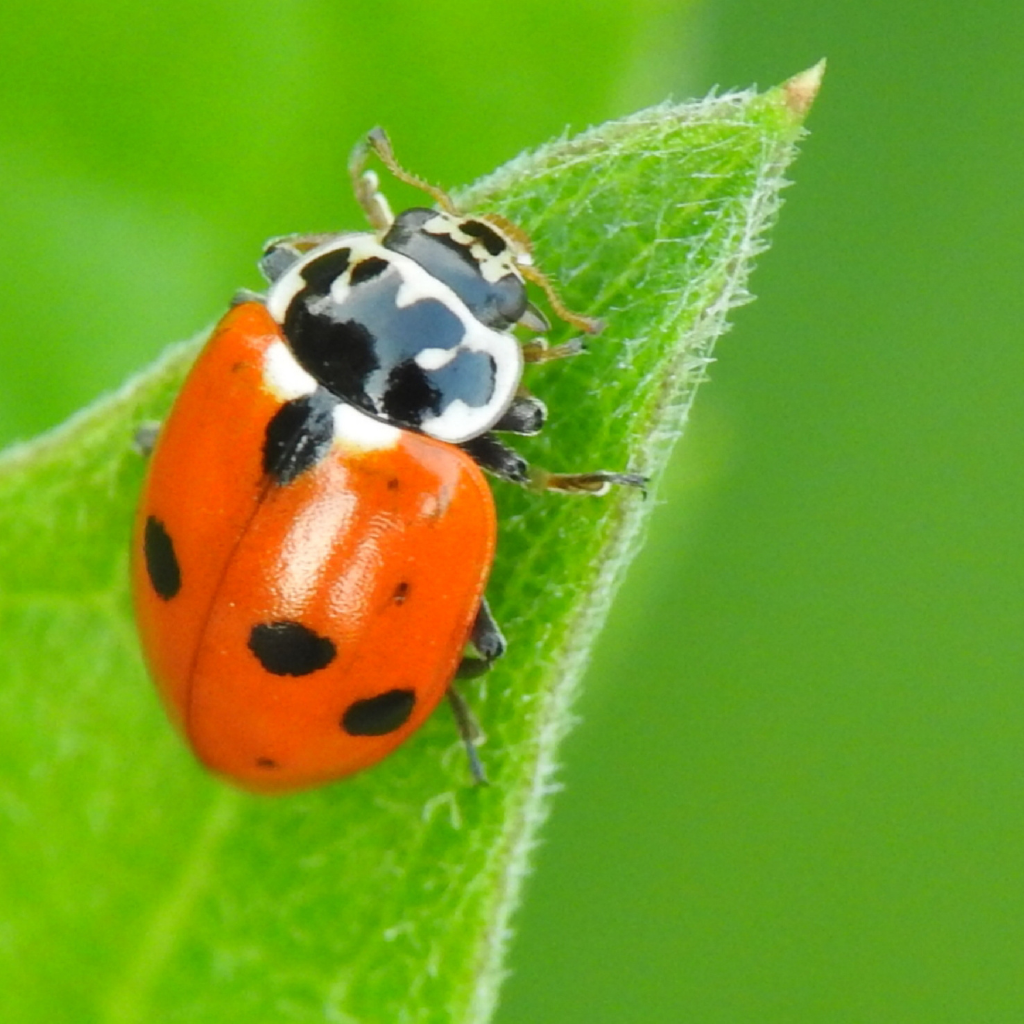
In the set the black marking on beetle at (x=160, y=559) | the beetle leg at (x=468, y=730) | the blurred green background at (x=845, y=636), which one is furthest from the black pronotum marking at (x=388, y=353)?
the blurred green background at (x=845, y=636)

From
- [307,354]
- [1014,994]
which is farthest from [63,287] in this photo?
[1014,994]

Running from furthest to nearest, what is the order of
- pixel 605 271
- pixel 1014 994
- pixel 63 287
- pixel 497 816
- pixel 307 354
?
pixel 1014 994 → pixel 63 287 → pixel 307 354 → pixel 605 271 → pixel 497 816

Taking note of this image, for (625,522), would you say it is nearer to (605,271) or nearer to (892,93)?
(605,271)

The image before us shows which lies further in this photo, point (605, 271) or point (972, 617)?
point (972, 617)

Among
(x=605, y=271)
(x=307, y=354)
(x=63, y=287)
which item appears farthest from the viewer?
(x=63, y=287)

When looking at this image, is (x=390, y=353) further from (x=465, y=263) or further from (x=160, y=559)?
(x=160, y=559)

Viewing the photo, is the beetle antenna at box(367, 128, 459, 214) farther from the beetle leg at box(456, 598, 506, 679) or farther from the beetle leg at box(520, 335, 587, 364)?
the beetle leg at box(456, 598, 506, 679)

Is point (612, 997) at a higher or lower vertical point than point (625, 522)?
higher
